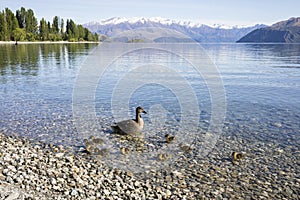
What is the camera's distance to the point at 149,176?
1153cm

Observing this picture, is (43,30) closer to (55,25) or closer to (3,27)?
(55,25)

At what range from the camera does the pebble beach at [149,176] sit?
9.30 meters

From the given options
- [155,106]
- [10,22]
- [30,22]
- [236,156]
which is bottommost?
[236,156]

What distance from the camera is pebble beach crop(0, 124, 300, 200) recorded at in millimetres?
9305

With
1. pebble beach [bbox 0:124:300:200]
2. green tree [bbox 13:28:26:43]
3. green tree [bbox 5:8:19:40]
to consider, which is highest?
green tree [bbox 5:8:19:40]

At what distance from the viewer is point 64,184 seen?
9586 mm

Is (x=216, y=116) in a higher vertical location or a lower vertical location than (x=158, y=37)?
lower

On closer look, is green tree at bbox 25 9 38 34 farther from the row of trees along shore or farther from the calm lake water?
the calm lake water

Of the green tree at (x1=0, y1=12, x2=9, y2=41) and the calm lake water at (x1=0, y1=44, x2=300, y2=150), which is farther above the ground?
the green tree at (x1=0, y1=12, x2=9, y2=41)

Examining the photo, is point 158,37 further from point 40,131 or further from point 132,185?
point 132,185

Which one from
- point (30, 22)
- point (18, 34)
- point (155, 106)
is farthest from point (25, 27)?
point (155, 106)

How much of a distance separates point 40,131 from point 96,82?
18076 mm

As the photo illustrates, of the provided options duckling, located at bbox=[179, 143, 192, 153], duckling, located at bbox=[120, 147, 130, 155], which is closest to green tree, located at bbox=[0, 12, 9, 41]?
duckling, located at bbox=[120, 147, 130, 155]

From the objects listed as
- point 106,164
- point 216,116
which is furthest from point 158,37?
point 106,164
